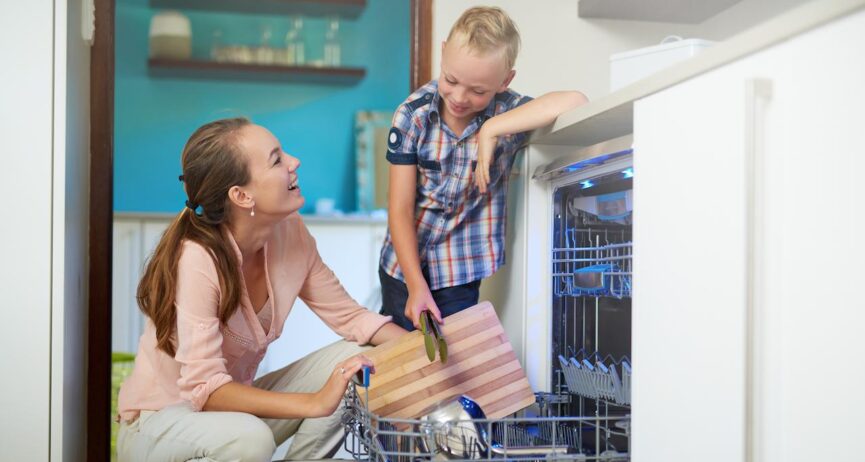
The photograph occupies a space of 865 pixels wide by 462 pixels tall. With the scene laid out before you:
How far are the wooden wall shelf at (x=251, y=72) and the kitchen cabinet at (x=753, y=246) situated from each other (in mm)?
3317

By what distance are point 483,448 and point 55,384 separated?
85 cm

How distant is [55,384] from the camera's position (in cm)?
162

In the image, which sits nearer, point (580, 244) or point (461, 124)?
point (580, 244)

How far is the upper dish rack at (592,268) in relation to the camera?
1.39 metres

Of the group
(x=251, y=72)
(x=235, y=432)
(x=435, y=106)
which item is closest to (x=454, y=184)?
(x=435, y=106)

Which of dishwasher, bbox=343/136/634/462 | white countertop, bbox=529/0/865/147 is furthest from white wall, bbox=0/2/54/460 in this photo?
white countertop, bbox=529/0/865/147

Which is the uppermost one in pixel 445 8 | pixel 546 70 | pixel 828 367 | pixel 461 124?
pixel 445 8

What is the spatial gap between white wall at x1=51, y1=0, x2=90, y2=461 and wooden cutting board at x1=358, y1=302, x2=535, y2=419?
1.99 ft

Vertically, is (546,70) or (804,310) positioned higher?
(546,70)

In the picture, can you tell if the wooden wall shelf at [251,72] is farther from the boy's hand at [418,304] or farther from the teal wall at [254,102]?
the boy's hand at [418,304]

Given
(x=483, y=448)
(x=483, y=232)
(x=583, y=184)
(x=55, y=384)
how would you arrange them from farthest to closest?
(x=483, y=232) → (x=55, y=384) → (x=583, y=184) → (x=483, y=448)

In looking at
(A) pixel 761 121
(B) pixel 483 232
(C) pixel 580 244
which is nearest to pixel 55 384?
(B) pixel 483 232

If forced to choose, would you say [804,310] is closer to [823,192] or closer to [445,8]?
[823,192]

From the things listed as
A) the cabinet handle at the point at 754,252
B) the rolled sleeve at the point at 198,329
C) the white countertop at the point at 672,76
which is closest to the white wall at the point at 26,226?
the rolled sleeve at the point at 198,329
